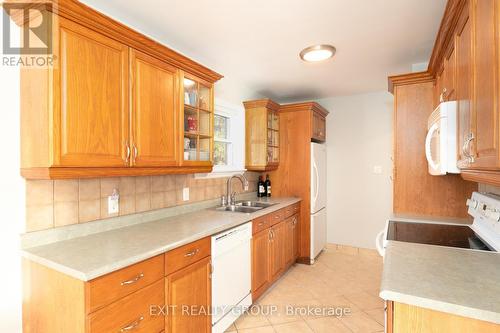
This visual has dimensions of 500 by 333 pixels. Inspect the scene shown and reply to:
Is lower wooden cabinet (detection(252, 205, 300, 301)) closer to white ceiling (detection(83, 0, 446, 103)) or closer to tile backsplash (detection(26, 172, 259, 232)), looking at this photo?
tile backsplash (detection(26, 172, 259, 232))

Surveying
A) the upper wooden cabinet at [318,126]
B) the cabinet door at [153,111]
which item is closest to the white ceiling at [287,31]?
the cabinet door at [153,111]

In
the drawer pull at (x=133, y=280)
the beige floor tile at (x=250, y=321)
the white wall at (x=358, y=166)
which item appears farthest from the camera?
the white wall at (x=358, y=166)

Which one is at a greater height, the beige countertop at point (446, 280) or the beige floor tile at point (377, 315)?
the beige countertop at point (446, 280)

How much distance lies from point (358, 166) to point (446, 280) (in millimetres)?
2964

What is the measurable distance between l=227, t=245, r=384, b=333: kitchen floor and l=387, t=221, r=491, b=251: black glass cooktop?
91 cm

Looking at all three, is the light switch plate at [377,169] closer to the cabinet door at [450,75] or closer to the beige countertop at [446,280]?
the cabinet door at [450,75]

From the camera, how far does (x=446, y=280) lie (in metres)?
1.06

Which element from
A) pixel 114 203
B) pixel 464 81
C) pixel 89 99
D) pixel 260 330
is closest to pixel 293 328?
pixel 260 330

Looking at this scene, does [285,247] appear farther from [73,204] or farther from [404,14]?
[404,14]

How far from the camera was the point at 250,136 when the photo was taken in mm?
3393

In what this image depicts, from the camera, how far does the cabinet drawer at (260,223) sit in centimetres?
244

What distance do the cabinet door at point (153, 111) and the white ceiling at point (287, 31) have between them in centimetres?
38

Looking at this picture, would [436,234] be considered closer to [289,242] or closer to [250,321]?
[250,321]

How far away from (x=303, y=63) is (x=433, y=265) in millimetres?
2126
